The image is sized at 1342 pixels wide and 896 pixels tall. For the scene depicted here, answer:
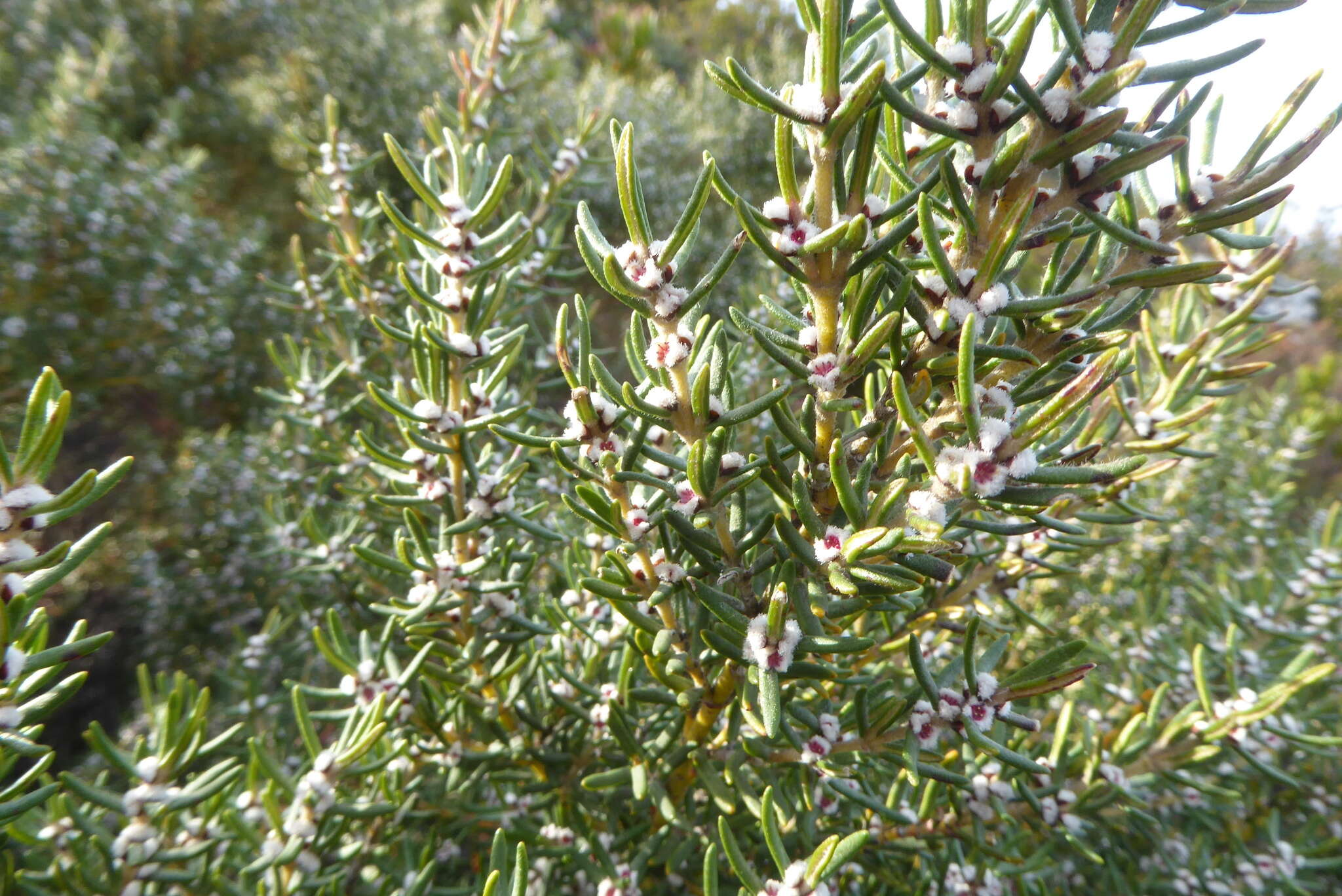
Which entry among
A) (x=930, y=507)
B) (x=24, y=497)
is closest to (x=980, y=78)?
(x=930, y=507)

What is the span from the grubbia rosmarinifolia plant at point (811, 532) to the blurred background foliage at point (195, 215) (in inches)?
28.2

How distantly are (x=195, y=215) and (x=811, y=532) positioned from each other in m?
4.52

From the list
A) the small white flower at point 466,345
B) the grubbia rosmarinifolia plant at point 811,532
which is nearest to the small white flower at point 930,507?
the grubbia rosmarinifolia plant at point 811,532

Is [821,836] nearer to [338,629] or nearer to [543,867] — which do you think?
[543,867]

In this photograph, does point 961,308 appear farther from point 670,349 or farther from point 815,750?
point 815,750

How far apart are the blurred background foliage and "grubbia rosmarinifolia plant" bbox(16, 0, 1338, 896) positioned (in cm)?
72

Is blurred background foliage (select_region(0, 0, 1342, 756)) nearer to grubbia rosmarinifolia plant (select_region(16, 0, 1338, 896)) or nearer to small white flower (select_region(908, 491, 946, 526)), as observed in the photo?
grubbia rosmarinifolia plant (select_region(16, 0, 1338, 896))

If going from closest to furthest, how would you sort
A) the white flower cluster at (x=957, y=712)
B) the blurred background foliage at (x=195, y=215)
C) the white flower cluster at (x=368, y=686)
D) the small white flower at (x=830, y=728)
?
1. the white flower cluster at (x=957, y=712)
2. the small white flower at (x=830, y=728)
3. the white flower cluster at (x=368, y=686)
4. the blurred background foliage at (x=195, y=215)

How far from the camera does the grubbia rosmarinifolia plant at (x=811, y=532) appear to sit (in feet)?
1.97

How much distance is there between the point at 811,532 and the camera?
706 millimetres

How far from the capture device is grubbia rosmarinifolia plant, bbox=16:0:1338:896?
600 millimetres

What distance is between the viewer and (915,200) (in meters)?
0.61

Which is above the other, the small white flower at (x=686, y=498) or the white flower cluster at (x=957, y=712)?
the small white flower at (x=686, y=498)

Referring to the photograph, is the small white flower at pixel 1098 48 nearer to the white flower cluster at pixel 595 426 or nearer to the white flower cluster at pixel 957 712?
the white flower cluster at pixel 595 426
